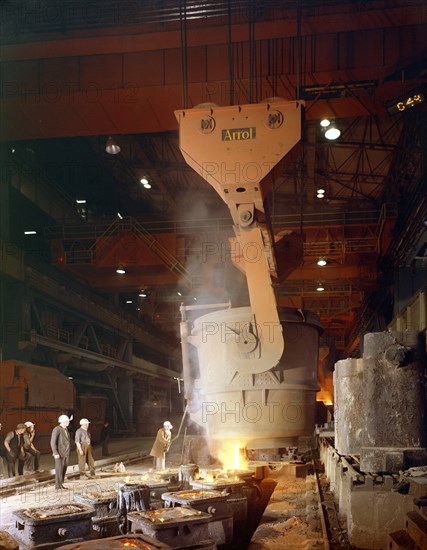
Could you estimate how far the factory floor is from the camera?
20.1 ft

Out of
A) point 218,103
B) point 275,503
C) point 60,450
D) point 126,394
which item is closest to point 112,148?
point 218,103

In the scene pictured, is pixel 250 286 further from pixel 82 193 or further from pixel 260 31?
pixel 82 193

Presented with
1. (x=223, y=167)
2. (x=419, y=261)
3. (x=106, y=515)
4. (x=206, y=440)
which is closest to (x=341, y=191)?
(x=419, y=261)

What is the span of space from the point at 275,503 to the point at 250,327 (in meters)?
2.47

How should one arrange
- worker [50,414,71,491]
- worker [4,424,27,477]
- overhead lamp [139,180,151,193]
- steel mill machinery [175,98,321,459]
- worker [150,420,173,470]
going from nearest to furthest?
steel mill machinery [175,98,321,459], worker [50,414,71,491], worker [4,424,27,477], worker [150,420,173,470], overhead lamp [139,180,151,193]

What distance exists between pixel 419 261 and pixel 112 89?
8632mm

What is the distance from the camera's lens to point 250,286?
7.56 meters

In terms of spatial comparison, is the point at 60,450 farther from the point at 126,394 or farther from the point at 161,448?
the point at 126,394

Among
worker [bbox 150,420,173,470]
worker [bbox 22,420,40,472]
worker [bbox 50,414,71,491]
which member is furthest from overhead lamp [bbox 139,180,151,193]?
A: worker [bbox 50,414,71,491]

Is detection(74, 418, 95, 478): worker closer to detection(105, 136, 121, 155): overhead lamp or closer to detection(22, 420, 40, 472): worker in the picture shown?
detection(22, 420, 40, 472): worker

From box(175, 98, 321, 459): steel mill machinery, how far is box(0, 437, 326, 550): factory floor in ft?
2.48

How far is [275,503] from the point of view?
8164mm

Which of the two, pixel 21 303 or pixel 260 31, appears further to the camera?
pixel 21 303

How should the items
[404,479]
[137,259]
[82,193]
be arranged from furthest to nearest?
[82,193] < [137,259] < [404,479]
